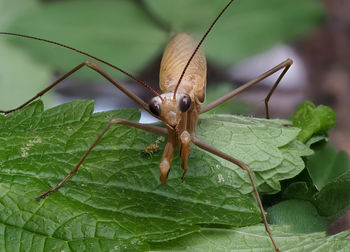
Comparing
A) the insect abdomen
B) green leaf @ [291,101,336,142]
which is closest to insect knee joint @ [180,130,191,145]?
the insect abdomen

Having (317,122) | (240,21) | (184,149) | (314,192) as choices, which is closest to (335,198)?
(314,192)

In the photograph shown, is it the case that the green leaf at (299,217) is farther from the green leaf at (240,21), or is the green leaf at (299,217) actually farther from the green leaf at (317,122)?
the green leaf at (240,21)

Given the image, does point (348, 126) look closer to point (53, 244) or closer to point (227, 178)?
point (227, 178)

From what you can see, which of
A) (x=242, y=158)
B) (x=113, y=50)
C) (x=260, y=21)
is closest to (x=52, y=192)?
(x=242, y=158)

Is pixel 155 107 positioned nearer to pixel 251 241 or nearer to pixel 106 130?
pixel 106 130

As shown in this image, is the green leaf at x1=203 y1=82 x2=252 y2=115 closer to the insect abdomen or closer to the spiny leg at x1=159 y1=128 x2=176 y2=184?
the insect abdomen

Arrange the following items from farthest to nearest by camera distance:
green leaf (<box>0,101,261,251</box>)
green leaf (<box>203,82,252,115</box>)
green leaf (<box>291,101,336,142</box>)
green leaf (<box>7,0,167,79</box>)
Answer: green leaf (<box>7,0,167,79</box>) → green leaf (<box>203,82,252,115</box>) → green leaf (<box>291,101,336,142</box>) → green leaf (<box>0,101,261,251</box>)
